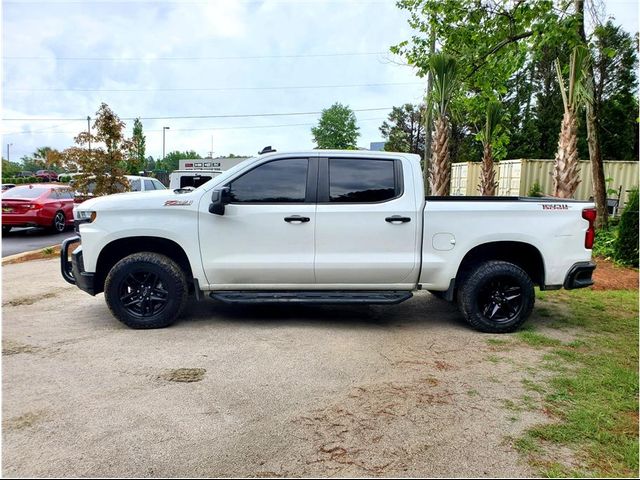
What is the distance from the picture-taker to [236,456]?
2.90 metres

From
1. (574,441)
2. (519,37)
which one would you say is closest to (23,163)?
(519,37)

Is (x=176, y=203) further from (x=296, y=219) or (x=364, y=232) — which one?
(x=364, y=232)

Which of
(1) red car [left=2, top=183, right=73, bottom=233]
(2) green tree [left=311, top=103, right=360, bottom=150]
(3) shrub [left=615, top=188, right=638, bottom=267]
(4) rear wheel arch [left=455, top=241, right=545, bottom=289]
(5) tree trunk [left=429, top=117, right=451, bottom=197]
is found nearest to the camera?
(4) rear wheel arch [left=455, top=241, right=545, bottom=289]

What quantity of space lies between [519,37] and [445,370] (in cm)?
1033

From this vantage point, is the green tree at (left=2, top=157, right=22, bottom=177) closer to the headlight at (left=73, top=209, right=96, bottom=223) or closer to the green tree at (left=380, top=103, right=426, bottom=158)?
the green tree at (left=380, top=103, right=426, bottom=158)

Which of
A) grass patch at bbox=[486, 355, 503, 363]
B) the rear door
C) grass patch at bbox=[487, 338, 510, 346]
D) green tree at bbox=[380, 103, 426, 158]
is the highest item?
green tree at bbox=[380, 103, 426, 158]

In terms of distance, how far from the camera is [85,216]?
17.5 feet

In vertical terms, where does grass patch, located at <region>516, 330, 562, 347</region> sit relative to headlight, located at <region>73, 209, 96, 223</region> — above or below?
below

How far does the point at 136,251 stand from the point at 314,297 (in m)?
2.05

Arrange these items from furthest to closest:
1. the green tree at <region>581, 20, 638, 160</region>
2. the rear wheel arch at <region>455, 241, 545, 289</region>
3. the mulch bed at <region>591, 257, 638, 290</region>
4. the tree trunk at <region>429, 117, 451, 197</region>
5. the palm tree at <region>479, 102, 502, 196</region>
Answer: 1. the green tree at <region>581, 20, 638, 160</region>
2. the palm tree at <region>479, 102, 502, 196</region>
3. the tree trunk at <region>429, 117, 451, 197</region>
4. the mulch bed at <region>591, 257, 638, 290</region>
5. the rear wheel arch at <region>455, 241, 545, 289</region>

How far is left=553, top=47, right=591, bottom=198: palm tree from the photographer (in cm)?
1098

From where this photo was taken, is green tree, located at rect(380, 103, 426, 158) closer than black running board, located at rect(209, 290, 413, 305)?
No

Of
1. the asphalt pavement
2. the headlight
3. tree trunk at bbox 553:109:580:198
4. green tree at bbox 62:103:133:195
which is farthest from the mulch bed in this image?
the asphalt pavement

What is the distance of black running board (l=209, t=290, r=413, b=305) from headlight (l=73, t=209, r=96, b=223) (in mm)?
1492
